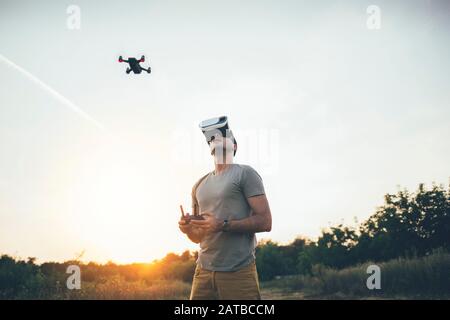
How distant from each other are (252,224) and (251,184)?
12.0 inches

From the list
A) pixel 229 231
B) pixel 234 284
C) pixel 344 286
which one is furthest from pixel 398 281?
pixel 229 231

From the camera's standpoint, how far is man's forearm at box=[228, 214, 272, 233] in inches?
96.2

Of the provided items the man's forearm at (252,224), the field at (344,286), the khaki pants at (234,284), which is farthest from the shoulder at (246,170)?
the field at (344,286)

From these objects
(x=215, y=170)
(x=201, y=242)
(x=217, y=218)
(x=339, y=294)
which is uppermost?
(x=215, y=170)

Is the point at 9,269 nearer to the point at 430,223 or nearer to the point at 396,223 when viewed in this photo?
the point at 396,223

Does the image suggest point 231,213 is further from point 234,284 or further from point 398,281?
point 398,281

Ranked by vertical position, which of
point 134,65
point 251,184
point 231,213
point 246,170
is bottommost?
point 231,213

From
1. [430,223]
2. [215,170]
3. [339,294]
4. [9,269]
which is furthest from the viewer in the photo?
[430,223]

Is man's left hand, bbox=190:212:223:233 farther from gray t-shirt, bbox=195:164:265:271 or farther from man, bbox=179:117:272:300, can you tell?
gray t-shirt, bbox=195:164:265:271

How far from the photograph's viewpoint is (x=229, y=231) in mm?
2496
